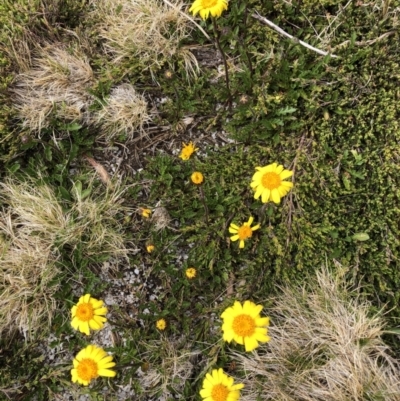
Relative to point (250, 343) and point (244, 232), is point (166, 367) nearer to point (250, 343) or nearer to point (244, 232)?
point (250, 343)

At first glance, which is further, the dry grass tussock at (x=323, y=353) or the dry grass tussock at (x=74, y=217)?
the dry grass tussock at (x=74, y=217)

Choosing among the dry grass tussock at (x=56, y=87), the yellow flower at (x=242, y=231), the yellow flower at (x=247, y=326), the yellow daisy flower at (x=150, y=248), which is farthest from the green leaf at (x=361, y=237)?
the dry grass tussock at (x=56, y=87)

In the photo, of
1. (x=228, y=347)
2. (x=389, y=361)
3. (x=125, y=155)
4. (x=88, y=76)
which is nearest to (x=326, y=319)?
(x=389, y=361)

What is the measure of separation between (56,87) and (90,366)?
1864 mm

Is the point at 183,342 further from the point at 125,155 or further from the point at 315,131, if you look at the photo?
the point at 315,131

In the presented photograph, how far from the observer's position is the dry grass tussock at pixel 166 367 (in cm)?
273

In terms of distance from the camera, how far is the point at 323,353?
8.47ft

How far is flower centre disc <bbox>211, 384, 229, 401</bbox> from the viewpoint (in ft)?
7.29

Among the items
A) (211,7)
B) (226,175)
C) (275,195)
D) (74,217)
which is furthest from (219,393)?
(211,7)

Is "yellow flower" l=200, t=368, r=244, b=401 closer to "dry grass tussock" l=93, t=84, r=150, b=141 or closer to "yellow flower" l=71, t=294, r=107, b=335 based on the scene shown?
"yellow flower" l=71, t=294, r=107, b=335

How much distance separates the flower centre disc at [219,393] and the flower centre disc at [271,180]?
1009 mm

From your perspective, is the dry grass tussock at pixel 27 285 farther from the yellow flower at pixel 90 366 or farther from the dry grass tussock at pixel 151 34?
the dry grass tussock at pixel 151 34

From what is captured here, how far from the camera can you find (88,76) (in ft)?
10.3

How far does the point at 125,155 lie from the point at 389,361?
2.04 meters
